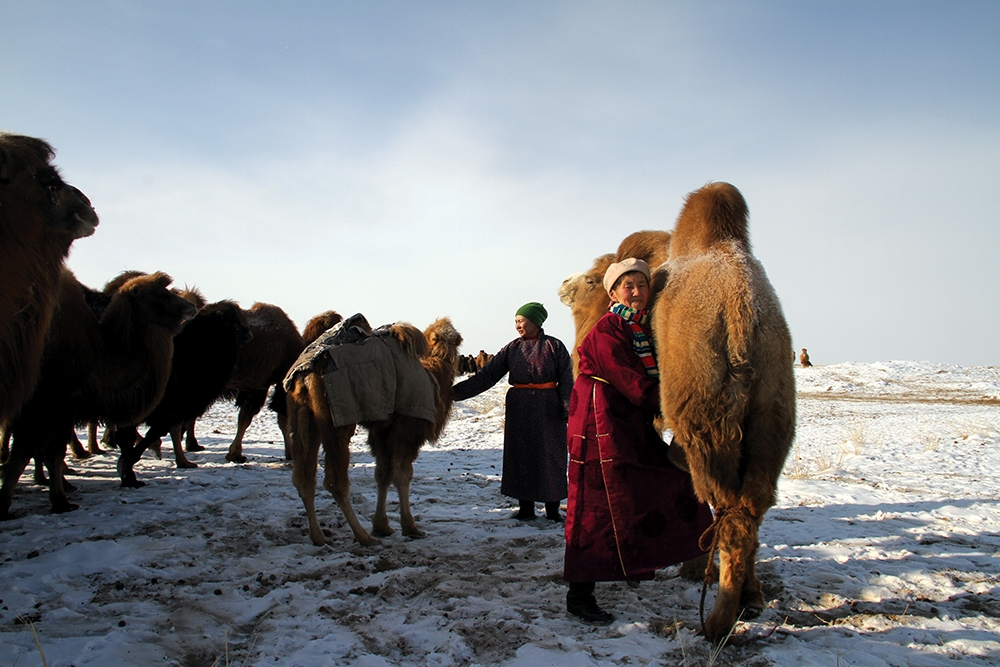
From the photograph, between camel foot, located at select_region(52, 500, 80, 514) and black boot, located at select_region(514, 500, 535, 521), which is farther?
black boot, located at select_region(514, 500, 535, 521)

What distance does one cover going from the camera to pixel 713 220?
3.42m

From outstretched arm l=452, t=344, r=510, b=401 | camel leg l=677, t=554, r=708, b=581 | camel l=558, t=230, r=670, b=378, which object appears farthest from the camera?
outstretched arm l=452, t=344, r=510, b=401

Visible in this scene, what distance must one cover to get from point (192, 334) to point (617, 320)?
604 cm

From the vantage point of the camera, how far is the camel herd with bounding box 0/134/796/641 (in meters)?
2.91

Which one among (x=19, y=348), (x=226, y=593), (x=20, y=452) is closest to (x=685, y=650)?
(x=226, y=593)

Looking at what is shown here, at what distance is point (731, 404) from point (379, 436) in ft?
11.4

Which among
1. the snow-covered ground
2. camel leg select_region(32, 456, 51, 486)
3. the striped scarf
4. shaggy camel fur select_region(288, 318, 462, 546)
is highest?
the striped scarf

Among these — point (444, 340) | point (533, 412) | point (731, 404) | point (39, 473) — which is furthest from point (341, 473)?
point (39, 473)

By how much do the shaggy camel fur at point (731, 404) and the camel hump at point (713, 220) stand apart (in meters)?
0.37

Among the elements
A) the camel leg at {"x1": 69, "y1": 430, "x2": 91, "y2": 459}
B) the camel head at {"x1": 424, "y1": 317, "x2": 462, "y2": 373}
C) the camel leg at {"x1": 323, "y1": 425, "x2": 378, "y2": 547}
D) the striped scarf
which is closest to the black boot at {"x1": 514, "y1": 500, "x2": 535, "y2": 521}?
the camel head at {"x1": 424, "y1": 317, "x2": 462, "y2": 373}

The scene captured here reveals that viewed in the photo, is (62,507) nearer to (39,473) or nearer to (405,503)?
(39,473)

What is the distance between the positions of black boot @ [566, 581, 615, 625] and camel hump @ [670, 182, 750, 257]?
6.46 ft

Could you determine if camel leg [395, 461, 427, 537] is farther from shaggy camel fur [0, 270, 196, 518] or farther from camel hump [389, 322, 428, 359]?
shaggy camel fur [0, 270, 196, 518]

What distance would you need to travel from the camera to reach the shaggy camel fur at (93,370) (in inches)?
206
